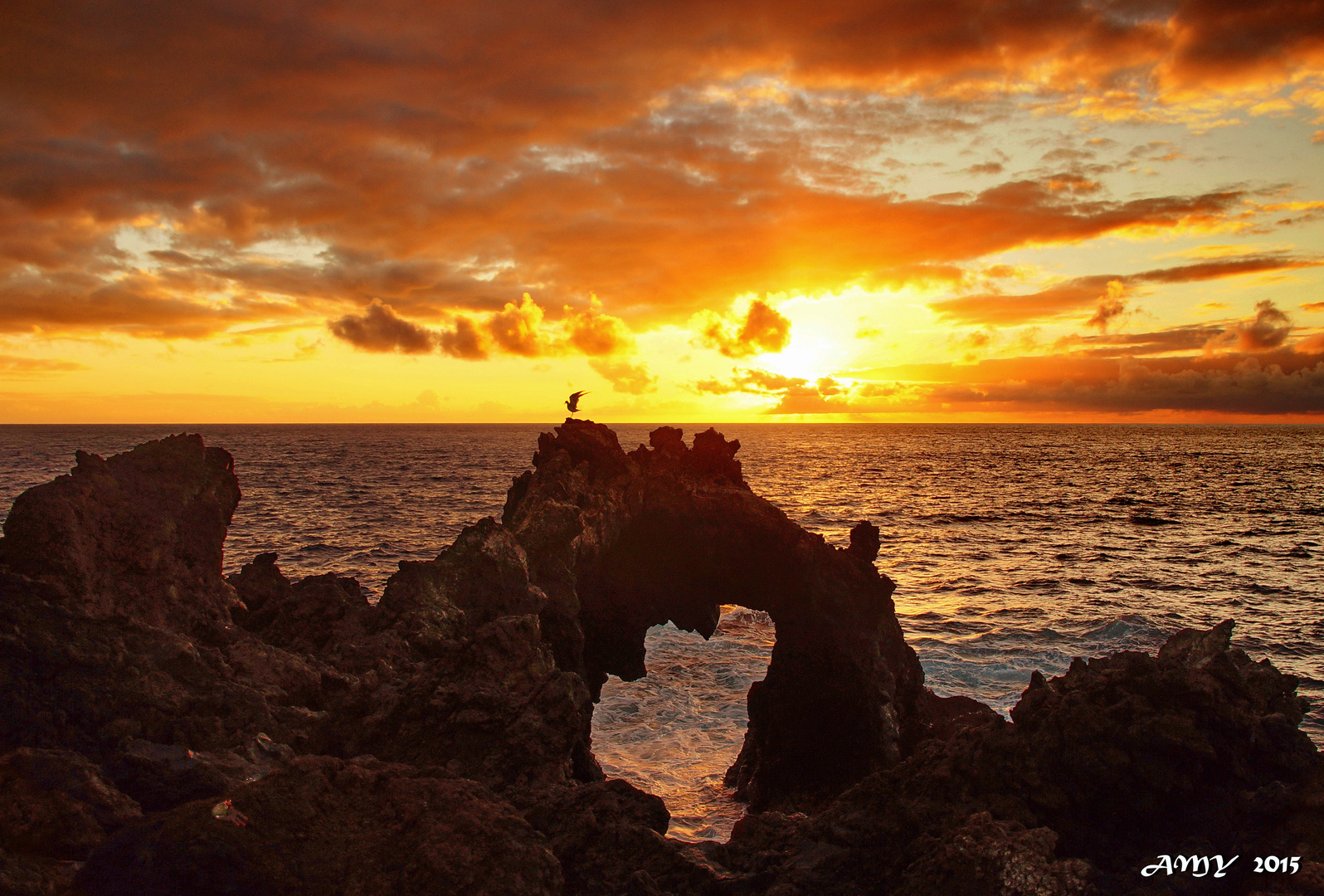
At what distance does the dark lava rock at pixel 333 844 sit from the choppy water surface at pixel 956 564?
958 centimetres

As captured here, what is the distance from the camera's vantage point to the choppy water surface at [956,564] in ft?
67.6

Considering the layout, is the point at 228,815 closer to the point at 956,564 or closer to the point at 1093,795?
the point at 1093,795

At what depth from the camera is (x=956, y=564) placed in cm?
4112

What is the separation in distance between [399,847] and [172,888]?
1.36 metres

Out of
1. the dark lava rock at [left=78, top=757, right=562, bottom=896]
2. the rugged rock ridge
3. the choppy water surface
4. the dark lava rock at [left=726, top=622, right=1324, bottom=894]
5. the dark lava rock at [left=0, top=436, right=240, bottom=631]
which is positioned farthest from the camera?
the choppy water surface

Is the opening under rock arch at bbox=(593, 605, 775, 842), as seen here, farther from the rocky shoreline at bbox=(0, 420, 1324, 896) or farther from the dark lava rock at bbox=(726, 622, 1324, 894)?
the dark lava rock at bbox=(726, 622, 1324, 894)

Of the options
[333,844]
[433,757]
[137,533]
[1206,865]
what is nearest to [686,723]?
[433,757]

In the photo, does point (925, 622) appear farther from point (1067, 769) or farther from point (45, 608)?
point (45, 608)

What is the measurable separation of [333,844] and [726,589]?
13.9 metres

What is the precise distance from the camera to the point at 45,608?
7844mm

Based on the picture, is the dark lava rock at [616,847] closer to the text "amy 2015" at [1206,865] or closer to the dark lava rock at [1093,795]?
the dark lava rock at [1093,795]

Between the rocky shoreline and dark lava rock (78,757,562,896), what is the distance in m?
0.02

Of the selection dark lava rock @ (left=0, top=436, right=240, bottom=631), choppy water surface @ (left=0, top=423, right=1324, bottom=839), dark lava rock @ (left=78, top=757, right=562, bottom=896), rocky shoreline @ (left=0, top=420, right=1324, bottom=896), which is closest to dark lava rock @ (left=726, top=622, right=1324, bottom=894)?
rocky shoreline @ (left=0, top=420, right=1324, bottom=896)

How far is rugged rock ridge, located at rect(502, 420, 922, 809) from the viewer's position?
15297mm
